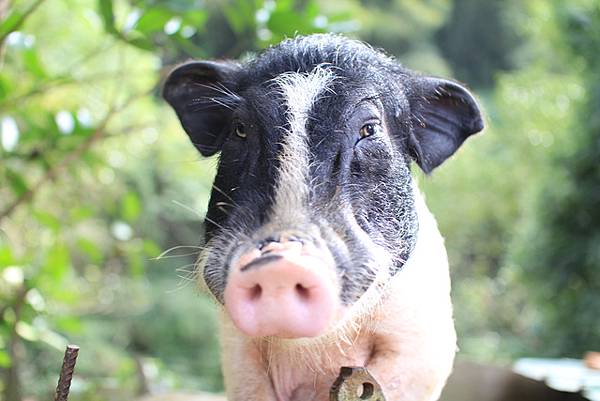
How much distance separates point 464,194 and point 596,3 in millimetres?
3543

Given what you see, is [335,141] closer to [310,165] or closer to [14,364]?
[310,165]

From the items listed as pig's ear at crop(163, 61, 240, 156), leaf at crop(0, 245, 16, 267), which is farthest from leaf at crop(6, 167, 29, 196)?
pig's ear at crop(163, 61, 240, 156)

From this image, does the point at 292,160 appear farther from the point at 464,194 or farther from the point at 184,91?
the point at 464,194

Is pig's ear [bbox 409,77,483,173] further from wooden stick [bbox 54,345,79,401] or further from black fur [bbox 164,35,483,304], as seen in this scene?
wooden stick [bbox 54,345,79,401]

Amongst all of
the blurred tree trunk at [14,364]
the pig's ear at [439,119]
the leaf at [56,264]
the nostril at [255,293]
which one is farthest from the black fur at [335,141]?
the leaf at [56,264]

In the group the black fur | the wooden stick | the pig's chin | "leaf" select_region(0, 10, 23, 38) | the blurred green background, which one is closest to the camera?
the wooden stick

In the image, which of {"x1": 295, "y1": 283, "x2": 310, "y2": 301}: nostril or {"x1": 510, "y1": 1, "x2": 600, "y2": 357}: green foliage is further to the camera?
{"x1": 510, "y1": 1, "x2": 600, "y2": 357}: green foliage

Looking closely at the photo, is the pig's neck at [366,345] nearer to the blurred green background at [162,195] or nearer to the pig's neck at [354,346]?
the pig's neck at [354,346]

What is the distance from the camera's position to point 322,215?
4.30ft

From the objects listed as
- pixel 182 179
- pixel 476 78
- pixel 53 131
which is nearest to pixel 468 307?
pixel 182 179

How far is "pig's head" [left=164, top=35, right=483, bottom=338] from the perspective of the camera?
1.17 metres

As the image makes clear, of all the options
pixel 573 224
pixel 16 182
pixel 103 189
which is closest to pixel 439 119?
pixel 16 182

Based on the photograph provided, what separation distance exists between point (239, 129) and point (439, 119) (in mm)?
493

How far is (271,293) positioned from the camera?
1.13 metres
